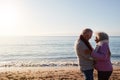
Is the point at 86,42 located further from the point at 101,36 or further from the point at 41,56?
the point at 41,56

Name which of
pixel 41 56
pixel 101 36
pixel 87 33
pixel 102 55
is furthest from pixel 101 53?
pixel 41 56

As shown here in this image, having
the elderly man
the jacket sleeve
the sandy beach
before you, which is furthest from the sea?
the jacket sleeve

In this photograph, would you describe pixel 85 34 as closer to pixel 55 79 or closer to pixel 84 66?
pixel 84 66

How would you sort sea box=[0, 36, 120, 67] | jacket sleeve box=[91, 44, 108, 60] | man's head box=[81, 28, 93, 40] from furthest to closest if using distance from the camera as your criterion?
sea box=[0, 36, 120, 67] < man's head box=[81, 28, 93, 40] < jacket sleeve box=[91, 44, 108, 60]

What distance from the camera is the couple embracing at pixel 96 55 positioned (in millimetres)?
5477

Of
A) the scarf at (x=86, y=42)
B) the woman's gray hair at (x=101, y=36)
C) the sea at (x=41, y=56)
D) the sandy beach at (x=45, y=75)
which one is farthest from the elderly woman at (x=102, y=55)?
the sea at (x=41, y=56)

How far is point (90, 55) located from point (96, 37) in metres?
0.38

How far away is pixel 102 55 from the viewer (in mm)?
5422

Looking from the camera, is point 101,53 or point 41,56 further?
point 41,56

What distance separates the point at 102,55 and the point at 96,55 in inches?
4.6

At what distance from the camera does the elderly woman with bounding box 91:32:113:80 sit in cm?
545

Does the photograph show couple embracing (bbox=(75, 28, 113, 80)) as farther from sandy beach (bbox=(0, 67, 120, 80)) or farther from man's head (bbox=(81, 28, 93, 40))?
sandy beach (bbox=(0, 67, 120, 80))

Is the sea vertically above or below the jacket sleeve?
below

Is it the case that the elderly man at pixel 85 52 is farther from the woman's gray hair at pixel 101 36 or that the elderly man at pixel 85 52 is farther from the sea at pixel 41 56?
the sea at pixel 41 56
